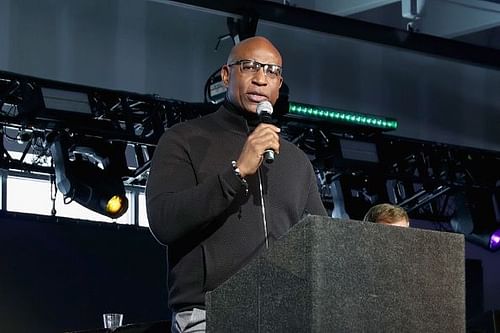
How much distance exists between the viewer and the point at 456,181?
988cm

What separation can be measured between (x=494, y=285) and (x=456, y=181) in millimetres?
2196

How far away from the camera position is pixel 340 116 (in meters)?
8.91

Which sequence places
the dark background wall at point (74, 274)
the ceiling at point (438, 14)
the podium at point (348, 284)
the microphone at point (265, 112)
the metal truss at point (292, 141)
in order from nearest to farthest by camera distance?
the podium at point (348, 284)
the microphone at point (265, 112)
the metal truss at point (292, 141)
the ceiling at point (438, 14)
the dark background wall at point (74, 274)

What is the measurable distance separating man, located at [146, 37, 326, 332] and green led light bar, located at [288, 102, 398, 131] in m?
5.78

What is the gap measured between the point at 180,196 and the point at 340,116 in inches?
257

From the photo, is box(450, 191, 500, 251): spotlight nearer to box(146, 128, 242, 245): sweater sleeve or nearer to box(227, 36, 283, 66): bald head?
box(227, 36, 283, 66): bald head

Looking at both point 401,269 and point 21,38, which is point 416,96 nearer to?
point 21,38

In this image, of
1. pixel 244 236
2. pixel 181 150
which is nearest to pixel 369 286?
pixel 244 236

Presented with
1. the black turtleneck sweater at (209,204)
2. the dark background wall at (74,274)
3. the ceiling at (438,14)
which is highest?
the ceiling at (438,14)

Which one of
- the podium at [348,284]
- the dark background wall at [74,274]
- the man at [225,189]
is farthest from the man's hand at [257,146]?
the dark background wall at [74,274]

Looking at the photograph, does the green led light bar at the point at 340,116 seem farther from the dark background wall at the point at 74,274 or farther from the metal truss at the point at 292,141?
the dark background wall at the point at 74,274

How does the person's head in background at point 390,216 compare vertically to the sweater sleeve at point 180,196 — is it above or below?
above

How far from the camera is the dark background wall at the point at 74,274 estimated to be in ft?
29.8

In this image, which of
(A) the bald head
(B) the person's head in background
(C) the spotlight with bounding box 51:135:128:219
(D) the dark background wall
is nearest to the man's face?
(A) the bald head
